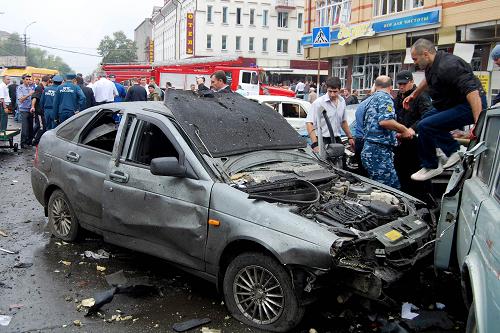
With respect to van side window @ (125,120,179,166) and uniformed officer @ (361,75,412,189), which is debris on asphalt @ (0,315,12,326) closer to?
van side window @ (125,120,179,166)

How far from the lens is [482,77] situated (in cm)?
1332

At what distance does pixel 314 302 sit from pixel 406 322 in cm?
89

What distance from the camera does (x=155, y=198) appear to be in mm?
4504

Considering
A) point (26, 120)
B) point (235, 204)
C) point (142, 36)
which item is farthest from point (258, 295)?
point (142, 36)

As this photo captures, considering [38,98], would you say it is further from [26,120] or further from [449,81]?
[449,81]

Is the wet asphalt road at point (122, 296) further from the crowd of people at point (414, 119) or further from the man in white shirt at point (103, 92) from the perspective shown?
the man in white shirt at point (103, 92)

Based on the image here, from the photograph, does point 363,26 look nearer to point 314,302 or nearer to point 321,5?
point 321,5

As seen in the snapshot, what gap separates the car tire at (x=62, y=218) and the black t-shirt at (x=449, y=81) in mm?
4309

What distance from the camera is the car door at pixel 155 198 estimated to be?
4230mm

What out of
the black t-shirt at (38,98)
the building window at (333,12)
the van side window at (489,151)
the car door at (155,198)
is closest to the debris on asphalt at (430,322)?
the van side window at (489,151)

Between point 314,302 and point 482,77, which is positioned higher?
point 482,77

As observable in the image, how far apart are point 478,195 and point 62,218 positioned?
4570 millimetres

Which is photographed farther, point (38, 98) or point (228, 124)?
point (38, 98)

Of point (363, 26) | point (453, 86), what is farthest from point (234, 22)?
point (453, 86)
